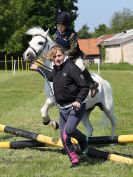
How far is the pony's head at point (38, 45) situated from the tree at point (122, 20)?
139778mm

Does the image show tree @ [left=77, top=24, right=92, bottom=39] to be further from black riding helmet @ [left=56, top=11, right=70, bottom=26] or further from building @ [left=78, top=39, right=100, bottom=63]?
black riding helmet @ [left=56, top=11, right=70, bottom=26]

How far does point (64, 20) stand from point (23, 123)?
195 inches

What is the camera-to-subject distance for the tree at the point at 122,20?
14812 cm

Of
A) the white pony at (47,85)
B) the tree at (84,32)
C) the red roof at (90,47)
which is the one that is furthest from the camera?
the tree at (84,32)

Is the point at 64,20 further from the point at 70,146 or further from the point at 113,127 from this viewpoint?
the point at 113,127

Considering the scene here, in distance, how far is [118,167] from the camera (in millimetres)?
7223

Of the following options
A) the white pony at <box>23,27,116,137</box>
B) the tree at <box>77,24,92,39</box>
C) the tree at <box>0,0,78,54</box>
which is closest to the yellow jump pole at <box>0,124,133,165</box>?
the white pony at <box>23,27,116,137</box>

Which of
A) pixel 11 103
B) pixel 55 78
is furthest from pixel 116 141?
pixel 11 103

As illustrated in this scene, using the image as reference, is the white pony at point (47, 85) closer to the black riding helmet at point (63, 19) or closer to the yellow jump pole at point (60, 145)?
the yellow jump pole at point (60, 145)

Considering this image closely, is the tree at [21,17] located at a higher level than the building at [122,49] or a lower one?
→ higher

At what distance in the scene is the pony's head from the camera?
348 inches

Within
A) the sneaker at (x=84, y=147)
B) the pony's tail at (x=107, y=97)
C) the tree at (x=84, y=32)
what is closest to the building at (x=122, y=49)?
the tree at (x=84, y=32)

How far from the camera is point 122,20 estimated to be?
149 m

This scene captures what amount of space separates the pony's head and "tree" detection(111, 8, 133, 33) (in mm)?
139778
